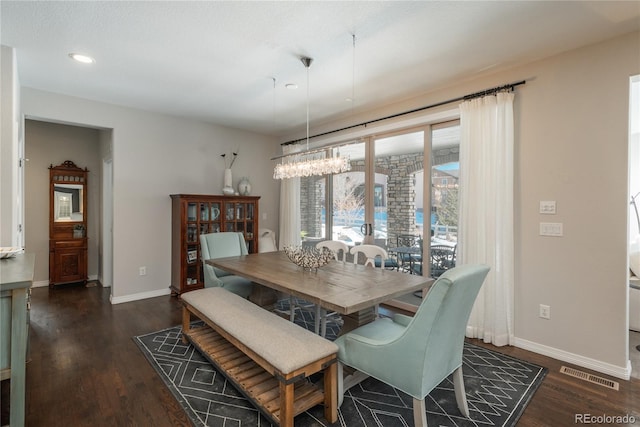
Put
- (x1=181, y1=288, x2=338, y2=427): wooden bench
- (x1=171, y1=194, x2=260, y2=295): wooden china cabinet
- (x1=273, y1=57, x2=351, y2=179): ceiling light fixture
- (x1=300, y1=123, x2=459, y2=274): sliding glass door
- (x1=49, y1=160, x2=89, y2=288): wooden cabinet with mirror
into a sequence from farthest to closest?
(x1=49, y1=160, x2=89, y2=288): wooden cabinet with mirror < (x1=171, y1=194, x2=260, y2=295): wooden china cabinet < (x1=300, y1=123, x2=459, y2=274): sliding glass door < (x1=273, y1=57, x2=351, y2=179): ceiling light fixture < (x1=181, y1=288, x2=338, y2=427): wooden bench

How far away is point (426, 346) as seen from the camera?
1516 mm

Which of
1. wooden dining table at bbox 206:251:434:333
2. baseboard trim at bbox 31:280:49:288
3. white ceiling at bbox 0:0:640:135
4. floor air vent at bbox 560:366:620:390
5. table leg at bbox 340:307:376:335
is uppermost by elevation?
white ceiling at bbox 0:0:640:135

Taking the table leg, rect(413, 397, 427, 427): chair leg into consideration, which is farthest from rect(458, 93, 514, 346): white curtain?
→ rect(413, 397, 427, 427): chair leg

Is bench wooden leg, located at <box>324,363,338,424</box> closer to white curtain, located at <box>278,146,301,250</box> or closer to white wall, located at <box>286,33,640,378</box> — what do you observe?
white wall, located at <box>286,33,640,378</box>

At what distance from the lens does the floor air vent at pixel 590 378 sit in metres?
2.19

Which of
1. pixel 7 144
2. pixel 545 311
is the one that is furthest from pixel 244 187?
pixel 545 311

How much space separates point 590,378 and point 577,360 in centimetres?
22

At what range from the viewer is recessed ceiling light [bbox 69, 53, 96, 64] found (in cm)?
265

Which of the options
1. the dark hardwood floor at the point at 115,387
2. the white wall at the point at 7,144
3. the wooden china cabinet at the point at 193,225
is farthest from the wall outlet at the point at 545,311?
the white wall at the point at 7,144

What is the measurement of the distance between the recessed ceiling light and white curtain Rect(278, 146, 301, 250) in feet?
9.73

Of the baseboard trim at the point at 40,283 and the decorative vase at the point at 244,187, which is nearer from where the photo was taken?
the baseboard trim at the point at 40,283

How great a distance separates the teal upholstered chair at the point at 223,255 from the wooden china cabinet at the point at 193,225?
832mm

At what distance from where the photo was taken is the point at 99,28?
2.25 metres

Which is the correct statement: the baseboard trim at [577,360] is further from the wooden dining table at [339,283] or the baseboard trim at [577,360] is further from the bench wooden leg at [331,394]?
the bench wooden leg at [331,394]
